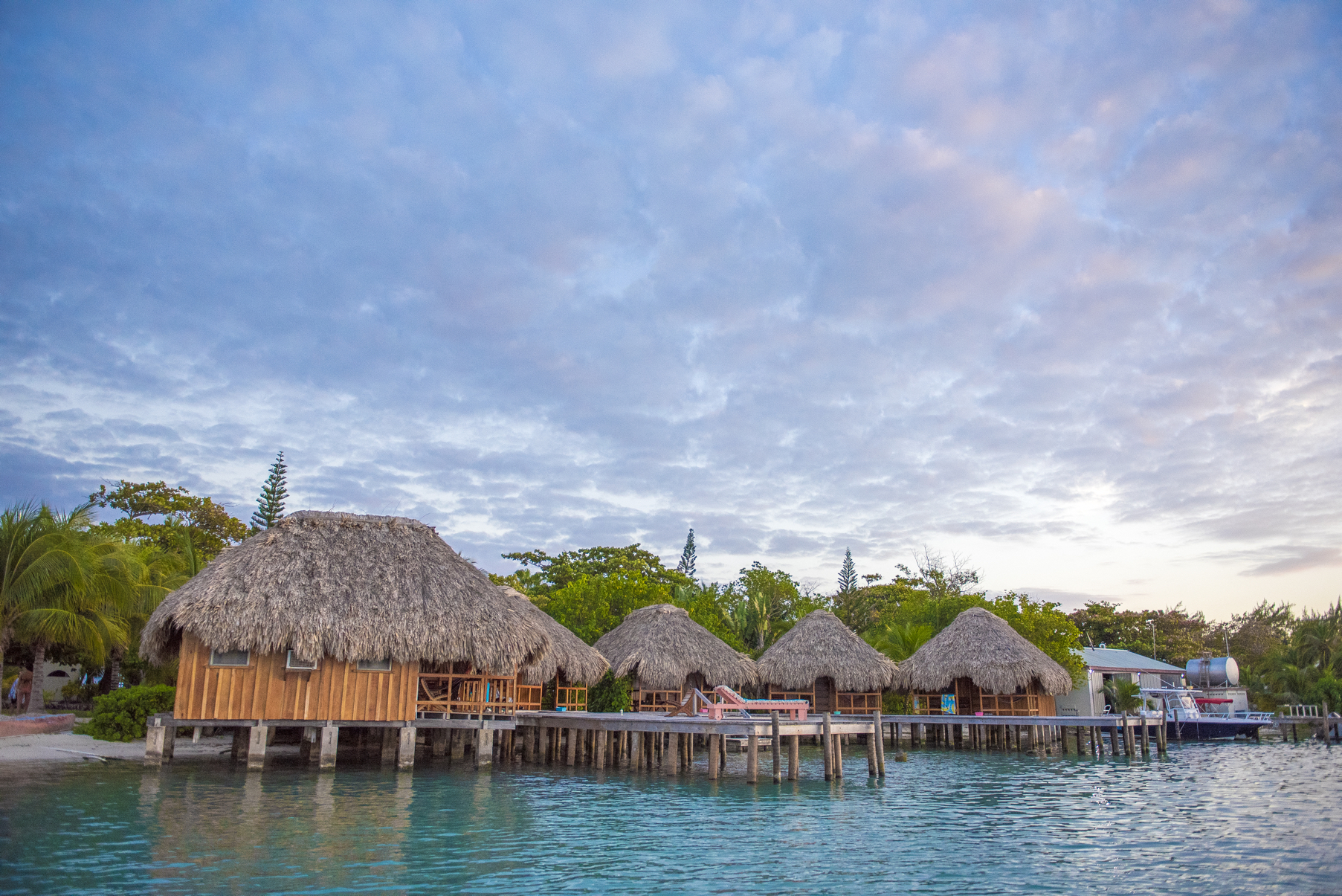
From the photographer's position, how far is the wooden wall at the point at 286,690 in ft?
64.4

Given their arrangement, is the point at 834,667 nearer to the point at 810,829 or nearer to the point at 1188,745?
the point at 1188,745

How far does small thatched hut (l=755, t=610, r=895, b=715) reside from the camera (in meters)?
34.1

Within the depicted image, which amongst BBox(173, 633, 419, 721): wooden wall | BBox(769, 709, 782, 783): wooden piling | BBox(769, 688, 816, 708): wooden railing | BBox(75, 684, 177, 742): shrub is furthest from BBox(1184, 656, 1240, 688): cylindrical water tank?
BBox(75, 684, 177, 742): shrub

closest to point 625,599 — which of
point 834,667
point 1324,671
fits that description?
point 834,667

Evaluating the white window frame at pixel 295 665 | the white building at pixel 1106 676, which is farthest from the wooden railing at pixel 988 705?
the white window frame at pixel 295 665

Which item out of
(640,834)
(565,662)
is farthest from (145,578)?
(640,834)

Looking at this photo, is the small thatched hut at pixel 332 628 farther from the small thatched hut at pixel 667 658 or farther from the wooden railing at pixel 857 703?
the wooden railing at pixel 857 703

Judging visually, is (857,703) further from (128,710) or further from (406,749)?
(128,710)

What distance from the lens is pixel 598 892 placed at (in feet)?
33.1

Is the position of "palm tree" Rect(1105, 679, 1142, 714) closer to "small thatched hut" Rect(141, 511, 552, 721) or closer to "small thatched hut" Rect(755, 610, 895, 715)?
"small thatched hut" Rect(755, 610, 895, 715)

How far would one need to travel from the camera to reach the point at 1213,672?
153 ft

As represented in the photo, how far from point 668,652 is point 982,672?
11308 millimetres

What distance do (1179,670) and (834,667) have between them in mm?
23878

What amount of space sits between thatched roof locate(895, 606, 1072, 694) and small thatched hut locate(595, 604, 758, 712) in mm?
6502
